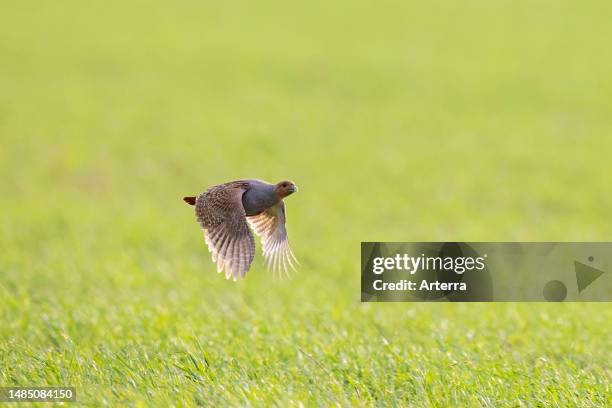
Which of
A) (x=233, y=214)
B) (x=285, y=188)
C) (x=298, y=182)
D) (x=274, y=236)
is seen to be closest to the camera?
(x=285, y=188)

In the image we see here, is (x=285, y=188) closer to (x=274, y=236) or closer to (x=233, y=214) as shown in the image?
(x=233, y=214)

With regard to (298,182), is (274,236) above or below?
below

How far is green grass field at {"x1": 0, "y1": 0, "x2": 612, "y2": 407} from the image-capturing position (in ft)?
23.6

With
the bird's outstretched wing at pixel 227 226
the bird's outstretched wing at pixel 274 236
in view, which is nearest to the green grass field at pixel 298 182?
the bird's outstretched wing at pixel 274 236

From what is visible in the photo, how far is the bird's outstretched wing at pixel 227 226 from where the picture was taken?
4742 millimetres

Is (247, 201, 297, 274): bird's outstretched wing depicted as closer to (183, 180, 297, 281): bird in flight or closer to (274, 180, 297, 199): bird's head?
(183, 180, 297, 281): bird in flight

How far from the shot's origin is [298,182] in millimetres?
21875

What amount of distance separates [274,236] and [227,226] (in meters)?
0.85

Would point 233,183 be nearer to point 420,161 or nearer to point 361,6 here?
point 420,161

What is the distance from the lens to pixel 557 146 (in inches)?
1025

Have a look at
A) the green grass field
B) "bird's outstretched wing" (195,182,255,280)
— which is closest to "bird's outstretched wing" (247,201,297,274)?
"bird's outstretched wing" (195,182,255,280)

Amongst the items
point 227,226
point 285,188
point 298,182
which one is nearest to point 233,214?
point 227,226

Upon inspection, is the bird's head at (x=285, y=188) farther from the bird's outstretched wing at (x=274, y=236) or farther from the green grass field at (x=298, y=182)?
the green grass field at (x=298, y=182)

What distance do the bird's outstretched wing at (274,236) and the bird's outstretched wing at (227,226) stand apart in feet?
2.14
